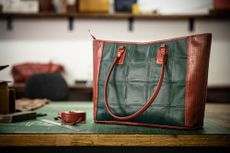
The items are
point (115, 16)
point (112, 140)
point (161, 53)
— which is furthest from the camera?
point (115, 16)

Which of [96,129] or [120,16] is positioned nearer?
[96,129]

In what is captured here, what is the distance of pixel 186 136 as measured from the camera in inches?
38.7

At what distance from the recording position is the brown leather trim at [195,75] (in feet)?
3.51

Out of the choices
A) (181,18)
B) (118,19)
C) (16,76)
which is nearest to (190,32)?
(181,18)

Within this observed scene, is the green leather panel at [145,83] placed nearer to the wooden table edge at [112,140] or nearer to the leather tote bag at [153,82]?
the leather tote bag at [153,82]

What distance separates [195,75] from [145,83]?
0.64ft

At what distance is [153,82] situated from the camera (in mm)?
1131

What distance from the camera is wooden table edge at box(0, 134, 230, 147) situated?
0.98 m

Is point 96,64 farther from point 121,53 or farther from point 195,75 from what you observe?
point 195,75

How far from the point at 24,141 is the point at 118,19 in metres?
3.20

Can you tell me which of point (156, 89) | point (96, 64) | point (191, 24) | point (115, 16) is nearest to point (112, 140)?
point (156, 89)

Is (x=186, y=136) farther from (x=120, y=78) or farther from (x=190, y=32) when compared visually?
(x=190, y=32)

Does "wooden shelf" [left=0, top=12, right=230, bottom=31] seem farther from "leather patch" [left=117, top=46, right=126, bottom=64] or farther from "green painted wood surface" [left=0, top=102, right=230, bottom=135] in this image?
"green painted wood surface" [left=0, top=102, right=230, bottom=135]

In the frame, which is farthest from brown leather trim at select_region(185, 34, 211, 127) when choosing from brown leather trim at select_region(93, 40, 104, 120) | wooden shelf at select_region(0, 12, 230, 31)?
wooden shelf at select_region(0, 12, 230, 31)
